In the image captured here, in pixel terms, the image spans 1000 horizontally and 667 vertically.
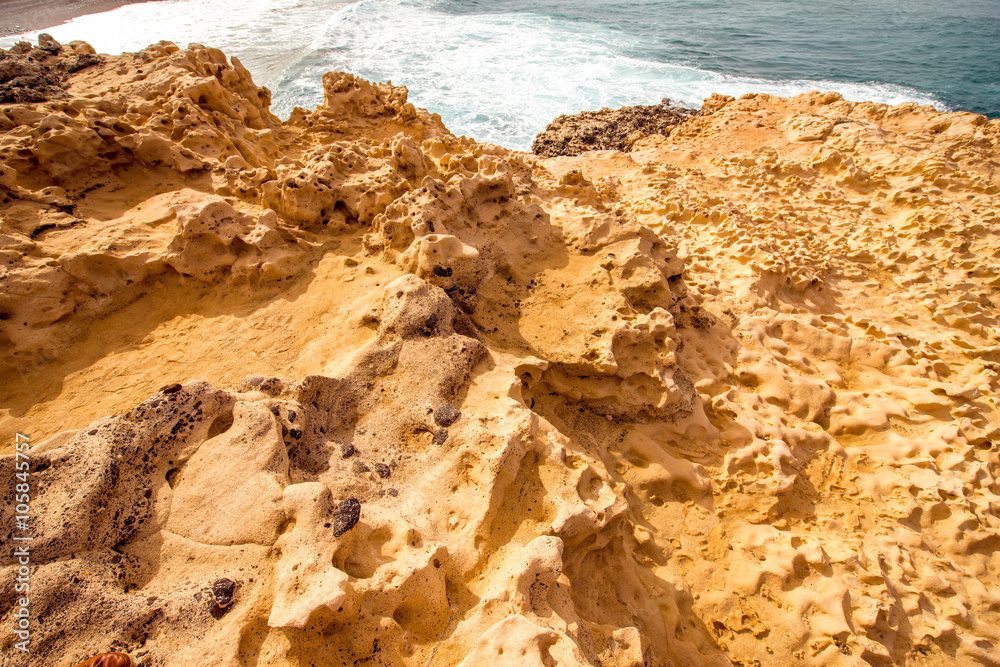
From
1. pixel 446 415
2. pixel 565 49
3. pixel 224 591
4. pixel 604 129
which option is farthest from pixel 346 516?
pixel 565 49

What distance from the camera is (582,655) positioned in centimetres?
191

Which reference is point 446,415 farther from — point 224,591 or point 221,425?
point 224,591

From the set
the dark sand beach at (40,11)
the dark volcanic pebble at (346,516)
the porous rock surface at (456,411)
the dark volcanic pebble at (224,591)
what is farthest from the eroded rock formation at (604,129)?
the dark sand beach at (40,11)

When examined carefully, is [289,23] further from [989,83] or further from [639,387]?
[989,83]

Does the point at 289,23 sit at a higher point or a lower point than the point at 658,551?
higher

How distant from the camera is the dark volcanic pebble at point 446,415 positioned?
8.85 feet

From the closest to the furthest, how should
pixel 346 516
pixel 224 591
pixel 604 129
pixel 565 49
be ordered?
pixel 224 591 → pixel 346 516 → pixel 604 129 → pixel 565 49

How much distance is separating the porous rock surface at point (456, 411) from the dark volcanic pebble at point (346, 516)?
0.7 inches

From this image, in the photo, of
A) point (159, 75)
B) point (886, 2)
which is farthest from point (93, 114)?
point (886, 2)

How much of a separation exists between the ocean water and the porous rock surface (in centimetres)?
664

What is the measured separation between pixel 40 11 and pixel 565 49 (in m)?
19.6

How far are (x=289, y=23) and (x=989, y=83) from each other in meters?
21.9

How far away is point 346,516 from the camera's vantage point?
206 cm

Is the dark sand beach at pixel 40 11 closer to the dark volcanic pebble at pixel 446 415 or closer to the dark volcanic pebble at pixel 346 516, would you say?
the dark volcanic pebble at pixel 446 415
